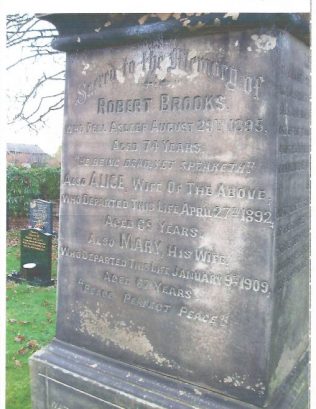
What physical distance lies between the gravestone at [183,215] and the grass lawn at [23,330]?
0.99 metres

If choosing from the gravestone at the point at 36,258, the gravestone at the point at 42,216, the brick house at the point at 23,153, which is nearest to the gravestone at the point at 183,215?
the brick house at the point at 23,153

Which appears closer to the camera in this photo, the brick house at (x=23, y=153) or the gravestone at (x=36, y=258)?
the brick house at (x=23, y=153)

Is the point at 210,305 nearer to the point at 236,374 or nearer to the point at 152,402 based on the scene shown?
the point at 236,374

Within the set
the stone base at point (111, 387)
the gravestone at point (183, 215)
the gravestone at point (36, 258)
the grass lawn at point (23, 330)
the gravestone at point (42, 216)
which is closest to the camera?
the gravestone at point (183, 215)

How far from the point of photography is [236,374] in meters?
2.23

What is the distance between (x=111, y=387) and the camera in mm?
2486

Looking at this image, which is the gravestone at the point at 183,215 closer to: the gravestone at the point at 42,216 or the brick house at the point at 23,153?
the brick house at the point at 23,153

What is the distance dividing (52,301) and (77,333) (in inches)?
139

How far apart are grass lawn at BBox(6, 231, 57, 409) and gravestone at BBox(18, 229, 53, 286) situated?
0.21m

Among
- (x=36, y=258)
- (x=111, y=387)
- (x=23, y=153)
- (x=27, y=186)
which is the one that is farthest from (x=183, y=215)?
(x=27, y=186)

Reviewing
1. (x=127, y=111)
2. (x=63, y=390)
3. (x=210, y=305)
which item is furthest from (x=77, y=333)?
(x=127, y=111)

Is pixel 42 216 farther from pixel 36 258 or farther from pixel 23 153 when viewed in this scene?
pixel 23 153

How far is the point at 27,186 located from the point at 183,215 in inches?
428

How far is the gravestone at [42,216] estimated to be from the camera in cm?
808
